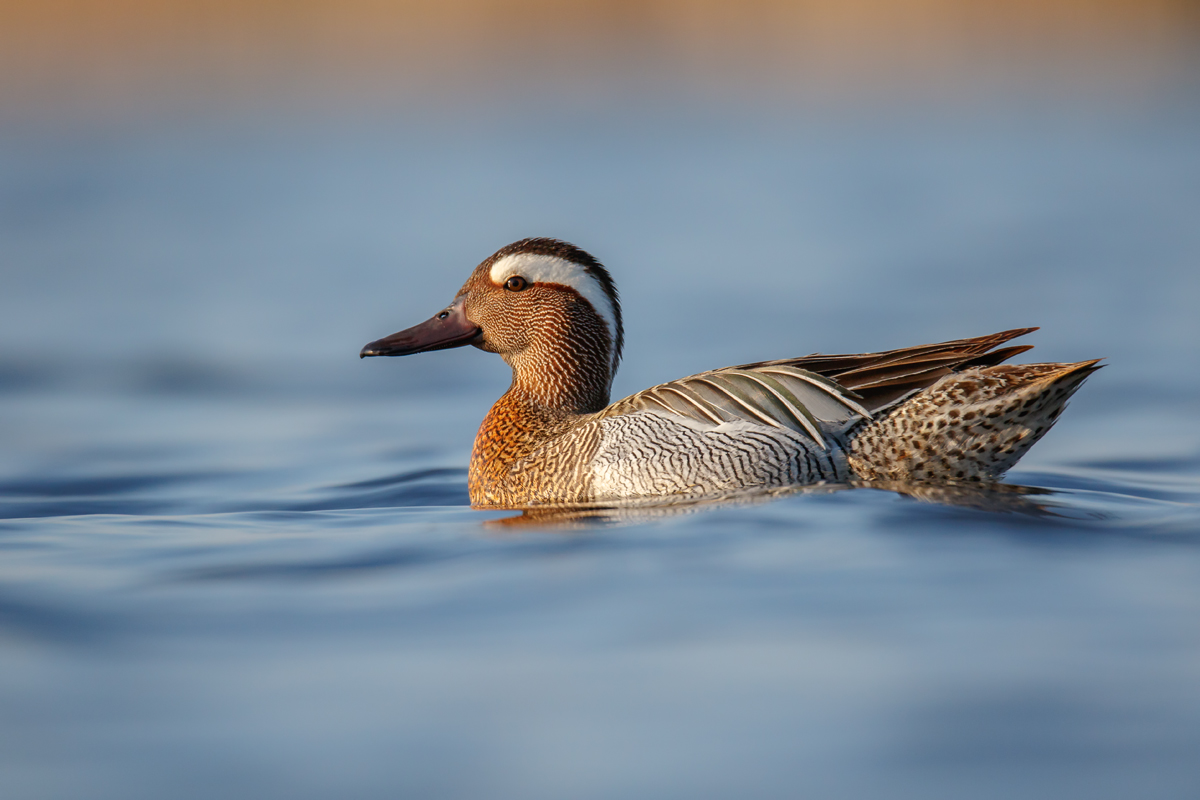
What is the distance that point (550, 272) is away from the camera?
281 inches

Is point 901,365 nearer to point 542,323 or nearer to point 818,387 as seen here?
point 818,387

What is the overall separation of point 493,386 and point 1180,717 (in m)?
7.35

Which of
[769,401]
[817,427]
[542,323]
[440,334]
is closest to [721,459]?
[769,401]

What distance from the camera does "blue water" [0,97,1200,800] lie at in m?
3.86

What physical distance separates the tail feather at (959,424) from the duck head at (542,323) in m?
1.55

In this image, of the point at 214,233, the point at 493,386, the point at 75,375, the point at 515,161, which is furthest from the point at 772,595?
the point at 515,161

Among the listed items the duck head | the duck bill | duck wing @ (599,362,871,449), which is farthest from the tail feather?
the duck bill

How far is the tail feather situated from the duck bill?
2.12 meters

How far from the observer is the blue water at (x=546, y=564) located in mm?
3861

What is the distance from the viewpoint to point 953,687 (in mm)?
4102

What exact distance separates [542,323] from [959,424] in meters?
2.14

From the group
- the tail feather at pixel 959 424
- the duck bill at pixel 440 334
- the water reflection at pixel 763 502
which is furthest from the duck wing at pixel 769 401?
the duck bill at pixel 440 334

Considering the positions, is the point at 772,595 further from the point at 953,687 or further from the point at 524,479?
the point at 524,479

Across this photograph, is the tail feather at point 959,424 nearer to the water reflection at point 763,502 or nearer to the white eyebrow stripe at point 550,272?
the water reflection at point 763,502
